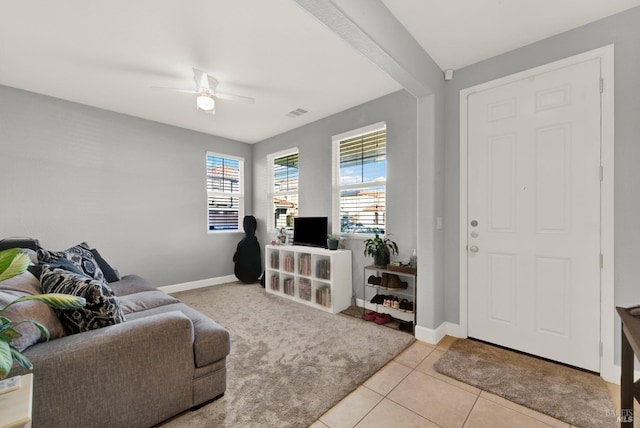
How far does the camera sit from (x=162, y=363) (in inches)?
58.0

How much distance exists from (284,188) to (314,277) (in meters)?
1.80

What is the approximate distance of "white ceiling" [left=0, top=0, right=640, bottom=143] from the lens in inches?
73.0

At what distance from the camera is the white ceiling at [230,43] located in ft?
6.09

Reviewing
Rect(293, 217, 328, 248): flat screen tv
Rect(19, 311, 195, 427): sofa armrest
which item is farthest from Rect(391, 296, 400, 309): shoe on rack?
Rect(19, 311, 195, 427): sofa armrest

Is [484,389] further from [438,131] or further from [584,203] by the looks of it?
[438,131]

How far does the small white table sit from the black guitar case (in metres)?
3.72

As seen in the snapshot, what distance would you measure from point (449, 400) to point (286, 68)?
9.81 feet

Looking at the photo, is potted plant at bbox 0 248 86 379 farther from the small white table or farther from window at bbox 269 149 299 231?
window at bbox 269 149 299 231

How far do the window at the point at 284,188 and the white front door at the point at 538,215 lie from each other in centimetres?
270

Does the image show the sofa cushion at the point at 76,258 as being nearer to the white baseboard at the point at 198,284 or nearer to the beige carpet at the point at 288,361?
the beige carpet at the point at 288,361

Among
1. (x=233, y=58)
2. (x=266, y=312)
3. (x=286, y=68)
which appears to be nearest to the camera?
(x=233, y=58)

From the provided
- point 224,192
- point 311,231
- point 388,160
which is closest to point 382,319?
point 311,231

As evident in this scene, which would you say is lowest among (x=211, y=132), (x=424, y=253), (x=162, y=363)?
(x=162, y=363)

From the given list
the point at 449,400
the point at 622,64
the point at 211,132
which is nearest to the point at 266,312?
the point at 449,400
